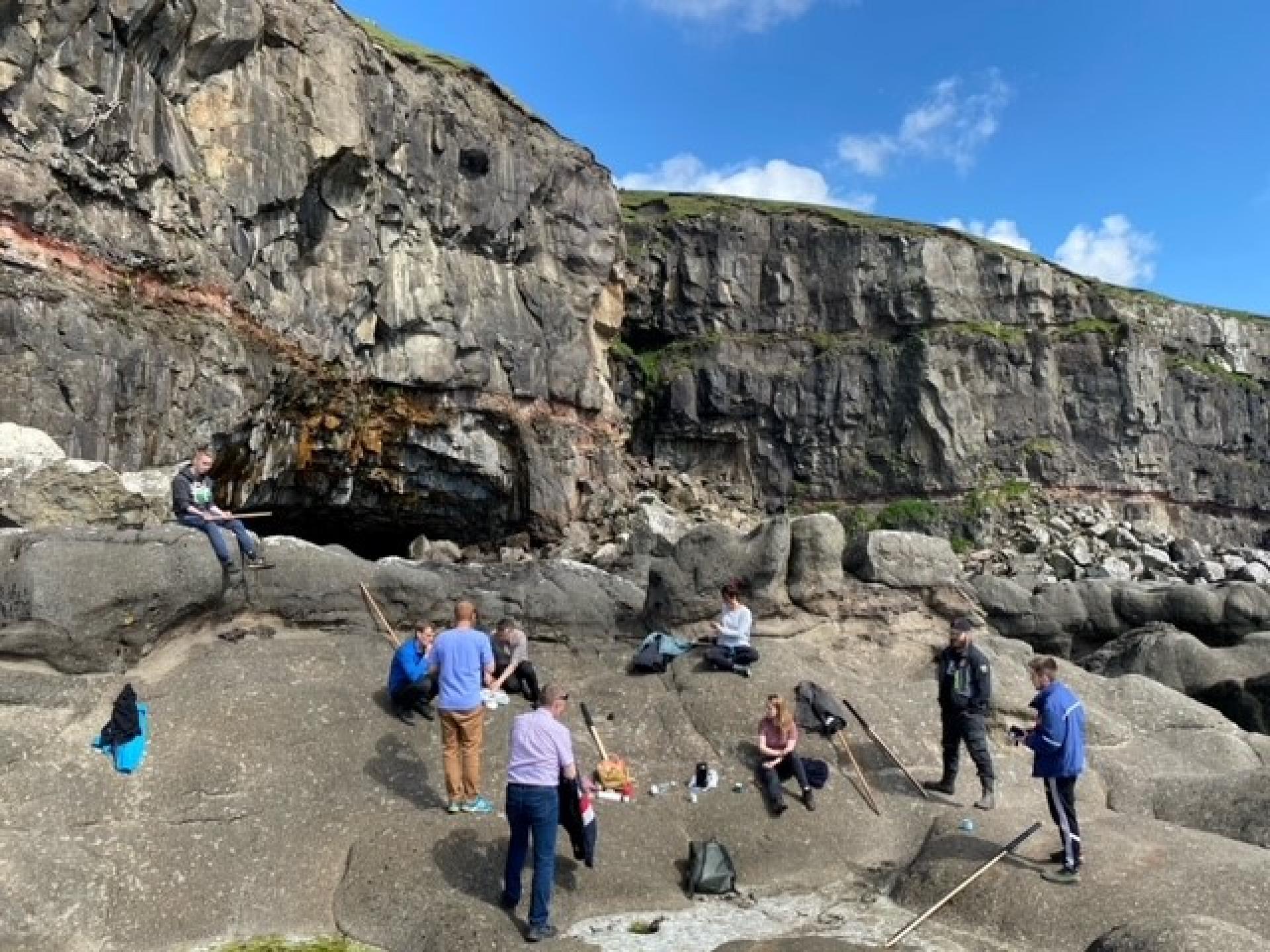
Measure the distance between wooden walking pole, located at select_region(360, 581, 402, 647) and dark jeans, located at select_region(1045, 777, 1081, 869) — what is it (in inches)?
408

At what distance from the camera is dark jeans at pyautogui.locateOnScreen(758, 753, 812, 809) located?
43.1ft

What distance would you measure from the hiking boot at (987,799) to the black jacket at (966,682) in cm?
96

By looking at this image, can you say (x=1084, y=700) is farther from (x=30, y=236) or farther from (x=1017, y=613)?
(x=30, y=236)

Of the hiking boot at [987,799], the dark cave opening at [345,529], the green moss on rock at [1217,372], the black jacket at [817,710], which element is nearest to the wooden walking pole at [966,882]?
the hiking boot at [987,799]

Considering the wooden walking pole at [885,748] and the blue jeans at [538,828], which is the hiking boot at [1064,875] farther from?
the blue jeans at [538,828]

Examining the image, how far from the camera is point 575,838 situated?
1092 cm

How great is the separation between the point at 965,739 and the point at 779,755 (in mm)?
2583

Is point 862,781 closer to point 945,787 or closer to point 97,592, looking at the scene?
point 945,787

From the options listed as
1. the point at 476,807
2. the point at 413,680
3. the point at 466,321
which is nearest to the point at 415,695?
the point at 413,680

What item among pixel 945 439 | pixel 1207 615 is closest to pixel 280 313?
pixel 1207 615

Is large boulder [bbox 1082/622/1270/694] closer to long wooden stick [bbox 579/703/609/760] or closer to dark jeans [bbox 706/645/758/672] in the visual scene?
dark jeans [bbox 706/645/758/672]

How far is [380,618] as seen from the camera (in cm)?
1703

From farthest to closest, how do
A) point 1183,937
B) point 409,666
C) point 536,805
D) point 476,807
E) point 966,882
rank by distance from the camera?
point 409,666 < point 476,807 < point 966,882 < point 536,805 < point 1183,937

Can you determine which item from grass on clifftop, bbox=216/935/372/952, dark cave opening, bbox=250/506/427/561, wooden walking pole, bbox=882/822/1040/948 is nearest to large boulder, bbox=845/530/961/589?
wooden walking pole, bbox=882/822/1040/948
